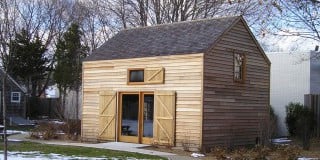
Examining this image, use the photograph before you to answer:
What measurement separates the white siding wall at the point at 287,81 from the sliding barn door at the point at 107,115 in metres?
10.8

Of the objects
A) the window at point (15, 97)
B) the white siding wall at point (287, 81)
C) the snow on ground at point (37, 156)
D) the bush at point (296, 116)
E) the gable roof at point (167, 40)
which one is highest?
the gable roof at point (167, 40)

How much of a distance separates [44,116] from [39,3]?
9622 millimetres

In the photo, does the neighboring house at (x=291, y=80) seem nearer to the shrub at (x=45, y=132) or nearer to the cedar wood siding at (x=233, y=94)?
the cedar wood siding at (x=233, y=94)

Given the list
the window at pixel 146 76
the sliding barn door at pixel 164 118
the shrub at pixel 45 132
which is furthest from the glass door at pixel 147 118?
the shrub at pixel 45 132

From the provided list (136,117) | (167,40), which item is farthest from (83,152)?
(167,40)

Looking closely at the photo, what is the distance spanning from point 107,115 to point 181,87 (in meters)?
4.04

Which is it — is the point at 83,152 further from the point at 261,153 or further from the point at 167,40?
the point at 167,40

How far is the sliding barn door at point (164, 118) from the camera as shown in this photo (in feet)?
66.5

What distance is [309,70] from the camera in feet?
94.6

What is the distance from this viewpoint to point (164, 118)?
810 inches

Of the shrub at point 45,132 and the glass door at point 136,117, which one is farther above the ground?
the glass door at point 136,117

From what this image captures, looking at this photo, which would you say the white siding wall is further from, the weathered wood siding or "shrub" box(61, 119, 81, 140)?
"shrub" box(61, 119, 81, 140)

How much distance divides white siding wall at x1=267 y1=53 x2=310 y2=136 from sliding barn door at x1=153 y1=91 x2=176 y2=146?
34.7 feet

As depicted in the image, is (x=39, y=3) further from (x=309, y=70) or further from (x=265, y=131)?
(x=265, y=131)
